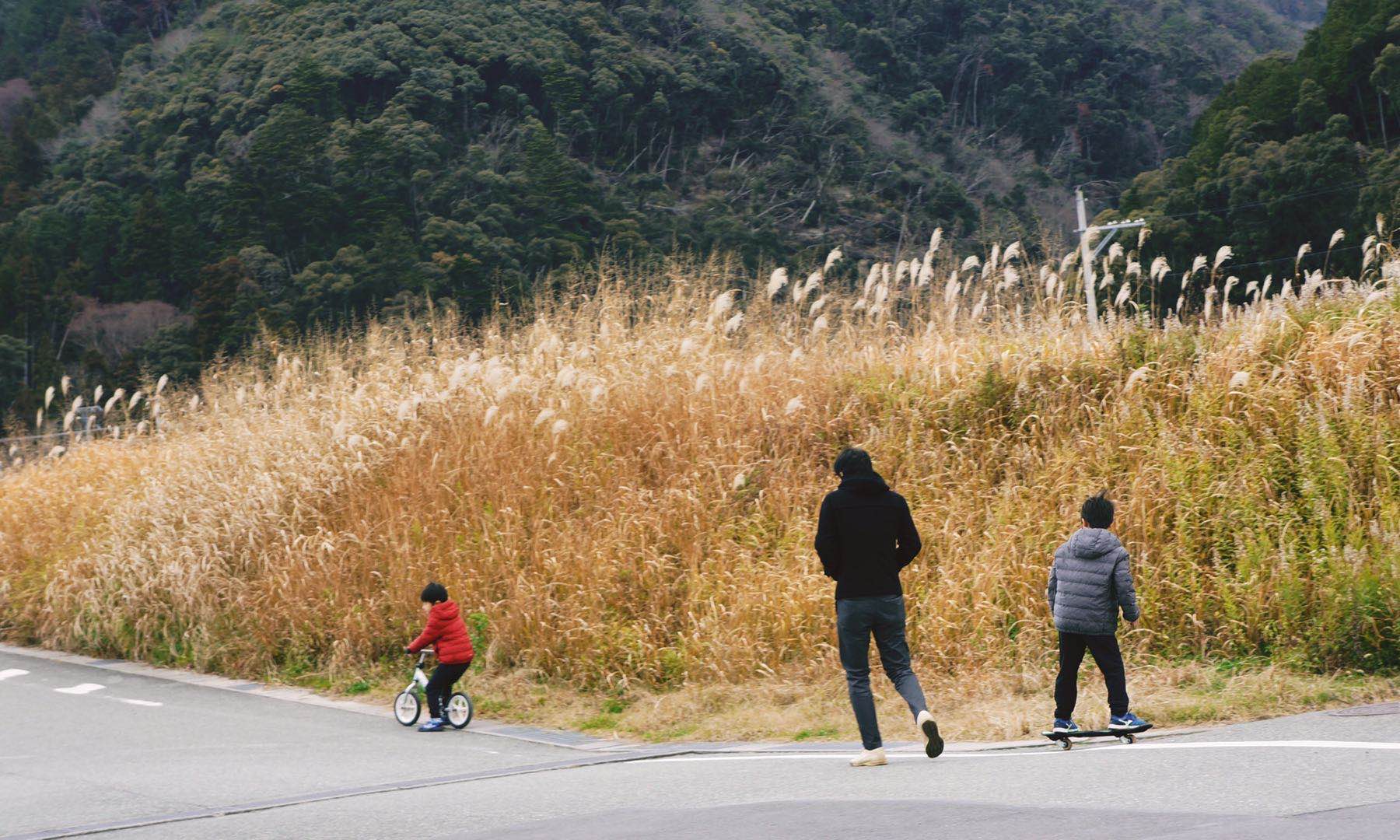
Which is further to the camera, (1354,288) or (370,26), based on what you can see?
(370,26)

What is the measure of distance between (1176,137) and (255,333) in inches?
1533

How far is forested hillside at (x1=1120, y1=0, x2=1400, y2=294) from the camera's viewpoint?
31.6m

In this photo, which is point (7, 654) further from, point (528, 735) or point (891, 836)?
point (891, 836)

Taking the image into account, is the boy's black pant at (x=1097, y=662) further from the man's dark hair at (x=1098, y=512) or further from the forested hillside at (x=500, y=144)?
the forested hillside at (x=500, y=144)

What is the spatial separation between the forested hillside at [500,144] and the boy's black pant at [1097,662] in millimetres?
31120

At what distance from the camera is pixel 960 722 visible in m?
9.05

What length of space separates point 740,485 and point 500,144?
3755 centimetres

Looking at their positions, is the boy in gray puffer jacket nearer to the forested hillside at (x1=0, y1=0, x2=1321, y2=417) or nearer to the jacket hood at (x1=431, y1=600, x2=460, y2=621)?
the jacket hood at (x1=431, y1=600, x2=460, y2=621)

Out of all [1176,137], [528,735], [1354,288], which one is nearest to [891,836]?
[528,735]

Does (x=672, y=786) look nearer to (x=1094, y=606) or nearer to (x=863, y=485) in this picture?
(x=863, y=485)

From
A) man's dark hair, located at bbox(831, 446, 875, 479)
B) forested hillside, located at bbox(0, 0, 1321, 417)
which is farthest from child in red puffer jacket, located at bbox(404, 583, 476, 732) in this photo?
forested hillside, located at bbox(0, 0, 1321, 417)

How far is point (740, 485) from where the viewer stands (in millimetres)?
12688

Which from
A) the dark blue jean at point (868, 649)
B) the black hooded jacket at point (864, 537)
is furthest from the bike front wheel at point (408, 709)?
the black hooded jacket at point (864, 537)

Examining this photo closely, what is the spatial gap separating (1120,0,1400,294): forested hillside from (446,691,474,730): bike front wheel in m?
24.8
